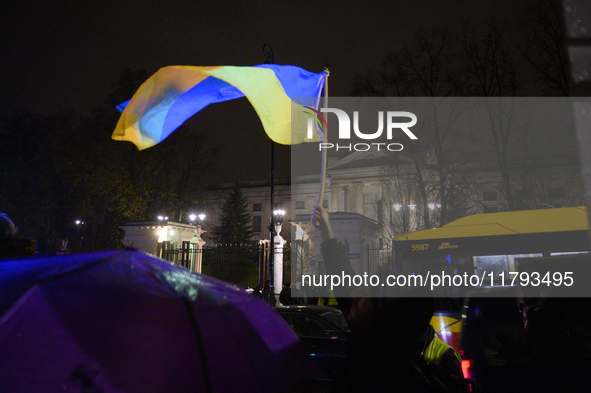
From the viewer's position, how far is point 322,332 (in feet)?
21.2

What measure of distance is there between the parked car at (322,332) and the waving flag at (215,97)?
9.26 feet

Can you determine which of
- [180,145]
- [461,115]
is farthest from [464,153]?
[180,145]

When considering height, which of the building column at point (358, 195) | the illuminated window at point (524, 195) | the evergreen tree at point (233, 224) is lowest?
the illuminated window at point (524, 195)

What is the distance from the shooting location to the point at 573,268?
213 inches

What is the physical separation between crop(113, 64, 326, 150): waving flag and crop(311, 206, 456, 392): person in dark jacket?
10.8 ft

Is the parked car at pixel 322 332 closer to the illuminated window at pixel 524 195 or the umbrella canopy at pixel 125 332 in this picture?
the umbrella canopy at pixel 125 332

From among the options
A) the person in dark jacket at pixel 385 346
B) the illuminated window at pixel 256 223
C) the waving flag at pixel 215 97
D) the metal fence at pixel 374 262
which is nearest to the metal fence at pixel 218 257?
the metal fence at pixel 374 262

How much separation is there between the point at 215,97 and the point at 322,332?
381cm

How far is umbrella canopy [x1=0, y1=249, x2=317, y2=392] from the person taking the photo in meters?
1.49

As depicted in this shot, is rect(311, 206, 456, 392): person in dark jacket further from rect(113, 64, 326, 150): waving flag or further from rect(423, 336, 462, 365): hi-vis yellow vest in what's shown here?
rect(113, 64, 326, 150): waving flag

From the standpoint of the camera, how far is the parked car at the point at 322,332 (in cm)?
612

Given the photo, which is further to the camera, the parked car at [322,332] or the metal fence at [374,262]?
the metal fence at [374,262]

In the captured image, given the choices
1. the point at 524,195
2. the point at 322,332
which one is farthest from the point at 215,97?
the point at 524,195

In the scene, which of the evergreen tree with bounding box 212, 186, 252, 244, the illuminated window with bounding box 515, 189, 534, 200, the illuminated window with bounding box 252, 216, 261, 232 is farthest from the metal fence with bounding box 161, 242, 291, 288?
the illuminated window with bounding box 252, 216, 261, 232
